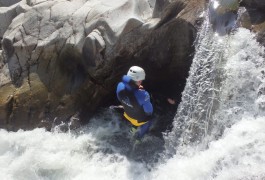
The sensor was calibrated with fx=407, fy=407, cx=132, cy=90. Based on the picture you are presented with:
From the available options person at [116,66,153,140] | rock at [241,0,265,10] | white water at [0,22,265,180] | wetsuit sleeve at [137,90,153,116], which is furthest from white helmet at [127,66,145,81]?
rock at [241,0,265,10]

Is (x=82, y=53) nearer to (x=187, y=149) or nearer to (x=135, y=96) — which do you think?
(x=135, y=96)

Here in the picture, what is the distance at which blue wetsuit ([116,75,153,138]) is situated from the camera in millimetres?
7848

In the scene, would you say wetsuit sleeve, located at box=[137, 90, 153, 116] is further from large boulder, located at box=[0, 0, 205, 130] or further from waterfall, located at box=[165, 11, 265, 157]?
large boulder, located at box=[0, 0, 205, 130]

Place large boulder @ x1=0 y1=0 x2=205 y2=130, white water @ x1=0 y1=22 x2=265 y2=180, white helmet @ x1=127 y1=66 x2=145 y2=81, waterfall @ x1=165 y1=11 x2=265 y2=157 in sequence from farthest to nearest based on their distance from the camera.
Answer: large boulder @ x1=0 y1=0 x2=205 y2=130 → waterfall @ x1=165 y1=11 x2=265 y2=157 → white helmet @ x1=127 y1=66 x2=145 y2=81 → white water @ x1=0 y1=22 x2=265 y2=180

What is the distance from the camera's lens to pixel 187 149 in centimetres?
827

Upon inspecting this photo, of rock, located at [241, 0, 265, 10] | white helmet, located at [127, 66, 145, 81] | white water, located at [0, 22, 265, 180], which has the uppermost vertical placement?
rock, located at [241, 0, 265, 10]

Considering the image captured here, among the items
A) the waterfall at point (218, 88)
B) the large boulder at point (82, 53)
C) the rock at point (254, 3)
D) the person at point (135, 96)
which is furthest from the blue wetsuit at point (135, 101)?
the rock at point (254, 3)

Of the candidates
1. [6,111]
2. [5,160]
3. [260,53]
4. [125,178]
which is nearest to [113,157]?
[125,178]

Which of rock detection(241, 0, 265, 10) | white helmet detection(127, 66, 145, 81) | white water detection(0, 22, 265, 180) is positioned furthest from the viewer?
rock detection(241, 0, 265, 10)

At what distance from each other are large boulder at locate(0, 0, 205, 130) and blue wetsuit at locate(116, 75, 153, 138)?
1554 millimetres

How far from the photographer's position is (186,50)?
912 cm

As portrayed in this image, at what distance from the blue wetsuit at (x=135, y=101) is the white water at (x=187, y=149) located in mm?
1066

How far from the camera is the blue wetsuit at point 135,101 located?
785 centimetres

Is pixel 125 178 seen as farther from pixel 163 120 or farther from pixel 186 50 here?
pixel 186 50
